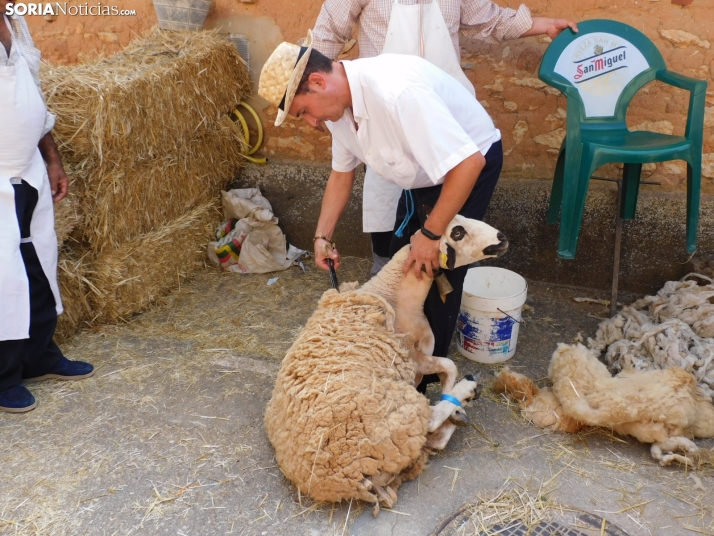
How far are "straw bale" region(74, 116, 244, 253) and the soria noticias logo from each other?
1334mm

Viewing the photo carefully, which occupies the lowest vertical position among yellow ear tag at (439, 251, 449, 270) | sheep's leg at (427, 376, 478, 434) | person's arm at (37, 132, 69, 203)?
sheep's leg at (427, 376, 478, 434)

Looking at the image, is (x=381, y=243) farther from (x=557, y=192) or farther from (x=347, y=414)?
(x=347, y=414)

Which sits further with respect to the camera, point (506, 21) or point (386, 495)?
point (506, 21)

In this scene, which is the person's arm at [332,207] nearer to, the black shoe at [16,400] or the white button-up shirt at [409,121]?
the white button-up shirt at [409,121]

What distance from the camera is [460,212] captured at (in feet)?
9.33

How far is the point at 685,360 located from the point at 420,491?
63.8 inches

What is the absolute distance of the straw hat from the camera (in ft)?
7.59

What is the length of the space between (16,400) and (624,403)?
292cm

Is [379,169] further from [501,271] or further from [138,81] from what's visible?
[138,81]

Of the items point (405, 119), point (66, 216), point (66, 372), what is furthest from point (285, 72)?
point (66, 372)

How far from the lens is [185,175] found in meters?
4.56

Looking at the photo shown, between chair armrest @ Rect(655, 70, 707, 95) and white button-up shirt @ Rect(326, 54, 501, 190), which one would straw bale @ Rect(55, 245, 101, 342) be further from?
chair armrest @ Rect(655, 70, 707, 95)

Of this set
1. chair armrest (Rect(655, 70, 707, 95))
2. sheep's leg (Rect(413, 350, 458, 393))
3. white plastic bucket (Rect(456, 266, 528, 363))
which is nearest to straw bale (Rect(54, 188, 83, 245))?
sheep's leg (Rect(413, 350, 458, 393))

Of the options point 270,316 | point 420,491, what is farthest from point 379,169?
point 270,316
